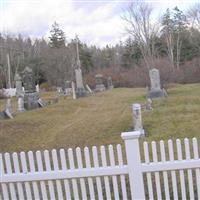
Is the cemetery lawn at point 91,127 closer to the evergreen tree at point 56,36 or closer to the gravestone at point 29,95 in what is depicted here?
the gravestone at point 29,95

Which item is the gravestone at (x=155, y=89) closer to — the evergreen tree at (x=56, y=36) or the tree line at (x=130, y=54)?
the tree line at (x=130, y=54)

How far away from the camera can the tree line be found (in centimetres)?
4359

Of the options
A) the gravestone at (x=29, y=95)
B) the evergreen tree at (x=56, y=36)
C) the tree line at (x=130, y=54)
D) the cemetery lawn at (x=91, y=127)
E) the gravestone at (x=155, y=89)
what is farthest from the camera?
the evergreen tree at (x=56, y=36)

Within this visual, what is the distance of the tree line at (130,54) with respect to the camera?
4359cm

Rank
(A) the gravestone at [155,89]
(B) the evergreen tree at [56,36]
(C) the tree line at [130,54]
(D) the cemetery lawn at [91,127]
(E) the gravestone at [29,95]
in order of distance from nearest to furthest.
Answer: (D) the cemetery lawn at [91,127]
(A) the gravestone at [155,89]
(E) the gravestone at [29,95]
(C) the tree line at [130,54]
(B) the evergreen tree at [56,36]

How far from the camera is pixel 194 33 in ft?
184

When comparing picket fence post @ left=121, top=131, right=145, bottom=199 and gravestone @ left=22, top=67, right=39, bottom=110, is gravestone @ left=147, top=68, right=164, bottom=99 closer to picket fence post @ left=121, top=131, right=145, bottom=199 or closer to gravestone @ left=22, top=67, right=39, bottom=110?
gravestone @ left=22, top=67, right=39, bottom=110

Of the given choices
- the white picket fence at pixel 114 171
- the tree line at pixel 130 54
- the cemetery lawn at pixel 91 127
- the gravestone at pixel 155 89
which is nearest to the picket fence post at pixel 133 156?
the white picket fence at pixel 114 171

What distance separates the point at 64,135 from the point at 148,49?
38651 millimetres

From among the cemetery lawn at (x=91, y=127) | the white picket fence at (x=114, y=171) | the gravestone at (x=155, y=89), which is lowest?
the cemetery lawn at (x=91, y=127)

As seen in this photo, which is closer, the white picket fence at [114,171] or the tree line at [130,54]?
the white picket fence at [114,171]

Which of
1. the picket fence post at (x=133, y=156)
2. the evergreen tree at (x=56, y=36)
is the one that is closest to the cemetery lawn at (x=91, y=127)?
the picket fence post at (x=133, y=156)

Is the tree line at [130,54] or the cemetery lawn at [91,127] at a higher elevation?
the tree line at [130,54]

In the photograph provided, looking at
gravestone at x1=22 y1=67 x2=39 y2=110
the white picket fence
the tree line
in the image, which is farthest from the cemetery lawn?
the tree line
